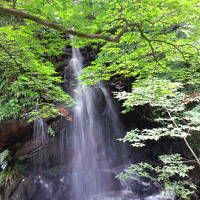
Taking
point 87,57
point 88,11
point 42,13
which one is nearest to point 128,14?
point 88,11

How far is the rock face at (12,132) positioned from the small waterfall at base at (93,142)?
1901 mm

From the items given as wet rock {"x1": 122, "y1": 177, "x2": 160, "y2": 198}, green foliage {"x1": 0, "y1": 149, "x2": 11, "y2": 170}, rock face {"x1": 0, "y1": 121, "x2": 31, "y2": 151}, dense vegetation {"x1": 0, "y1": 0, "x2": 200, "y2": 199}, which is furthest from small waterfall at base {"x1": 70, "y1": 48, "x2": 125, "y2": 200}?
green foliage {"x1": 0, "y1": 149, "x2": 11, "y2": 170}

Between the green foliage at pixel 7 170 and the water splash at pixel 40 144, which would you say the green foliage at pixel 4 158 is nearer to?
the green foliage at pixel 7 170

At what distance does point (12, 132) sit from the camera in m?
5.03

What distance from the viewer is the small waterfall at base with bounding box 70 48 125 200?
490 centimetres

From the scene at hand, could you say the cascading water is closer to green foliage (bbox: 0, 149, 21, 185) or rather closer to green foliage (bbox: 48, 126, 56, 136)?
green foliage (bbox: 48, 126, 56, 136)

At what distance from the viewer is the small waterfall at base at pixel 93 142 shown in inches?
193

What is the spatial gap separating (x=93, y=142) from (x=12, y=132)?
3178mm

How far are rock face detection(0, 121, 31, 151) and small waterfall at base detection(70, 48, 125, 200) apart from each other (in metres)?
1.90

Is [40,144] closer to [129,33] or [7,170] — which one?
[7,170]

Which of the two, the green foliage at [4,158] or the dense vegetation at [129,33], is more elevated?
the dense vegetation at [129,33]

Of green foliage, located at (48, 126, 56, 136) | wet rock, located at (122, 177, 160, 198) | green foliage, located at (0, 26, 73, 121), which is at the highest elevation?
green foliage, located at (0, 26, 73, 121)

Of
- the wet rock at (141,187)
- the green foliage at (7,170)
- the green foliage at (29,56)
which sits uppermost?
the green foliage at (29,56)

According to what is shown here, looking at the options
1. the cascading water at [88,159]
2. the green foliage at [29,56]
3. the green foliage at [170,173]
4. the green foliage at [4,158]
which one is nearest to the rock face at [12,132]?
the green foliage at [4,158]
